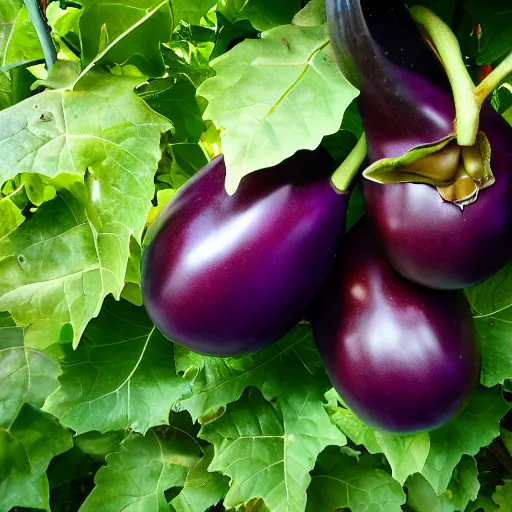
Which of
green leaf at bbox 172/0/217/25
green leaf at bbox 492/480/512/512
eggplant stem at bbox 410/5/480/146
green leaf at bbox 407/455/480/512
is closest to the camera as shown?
eggplant stem at bbox 410/5/480/146

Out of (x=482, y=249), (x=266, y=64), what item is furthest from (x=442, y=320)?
(x=266, y=64)

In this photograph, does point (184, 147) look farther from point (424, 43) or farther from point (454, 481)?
point (454, 481)

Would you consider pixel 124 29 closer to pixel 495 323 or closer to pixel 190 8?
pixel 190 8

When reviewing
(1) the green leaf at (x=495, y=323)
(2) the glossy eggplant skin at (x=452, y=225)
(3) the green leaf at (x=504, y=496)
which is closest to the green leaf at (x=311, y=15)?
(2) the glossy eggplant skin at (x=452, y=225)

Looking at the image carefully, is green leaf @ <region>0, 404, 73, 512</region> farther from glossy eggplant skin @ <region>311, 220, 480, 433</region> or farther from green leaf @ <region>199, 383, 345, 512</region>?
glossy eggplant skin @ <region>311, 220, 480, 433</region>

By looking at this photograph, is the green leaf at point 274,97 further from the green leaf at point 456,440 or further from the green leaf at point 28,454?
the green leaf at point 28,454

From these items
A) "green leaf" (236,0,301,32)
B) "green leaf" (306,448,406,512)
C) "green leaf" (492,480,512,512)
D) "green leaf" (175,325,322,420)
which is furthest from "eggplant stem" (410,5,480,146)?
"green leaf" (492,480,512,512)

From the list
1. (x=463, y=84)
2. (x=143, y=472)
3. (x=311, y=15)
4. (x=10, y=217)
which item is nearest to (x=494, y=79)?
(x=463, y=84)
